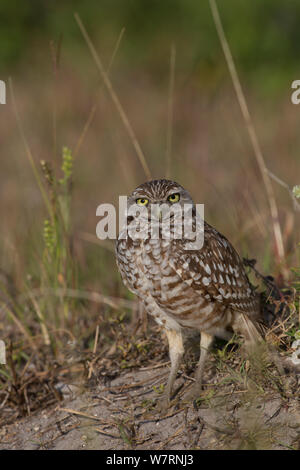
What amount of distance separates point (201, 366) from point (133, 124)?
6928mm

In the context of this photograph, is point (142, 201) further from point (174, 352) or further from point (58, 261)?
point (58, 261)

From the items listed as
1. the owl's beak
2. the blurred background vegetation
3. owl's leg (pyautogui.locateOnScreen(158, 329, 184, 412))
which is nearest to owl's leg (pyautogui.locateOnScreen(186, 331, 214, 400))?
owl's leg (pyautogui.locateOnScreen(158, 329, 184, 412))

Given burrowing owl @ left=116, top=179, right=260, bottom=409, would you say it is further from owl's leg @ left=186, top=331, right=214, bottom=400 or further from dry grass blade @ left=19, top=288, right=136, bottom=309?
dry grass blade @ left=19, top=288, right=136, bottom=309

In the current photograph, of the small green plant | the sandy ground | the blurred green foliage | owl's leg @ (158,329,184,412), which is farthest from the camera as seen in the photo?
the blurred green foliage

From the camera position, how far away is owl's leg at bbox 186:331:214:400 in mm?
3248

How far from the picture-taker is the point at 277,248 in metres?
4.25

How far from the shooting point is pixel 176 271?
3.19 metres

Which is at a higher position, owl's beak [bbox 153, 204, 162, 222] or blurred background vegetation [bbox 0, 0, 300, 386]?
blurred background vegetation [bbox 0, 0, 300, 386]

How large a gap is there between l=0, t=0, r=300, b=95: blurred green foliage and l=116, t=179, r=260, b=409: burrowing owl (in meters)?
5.42

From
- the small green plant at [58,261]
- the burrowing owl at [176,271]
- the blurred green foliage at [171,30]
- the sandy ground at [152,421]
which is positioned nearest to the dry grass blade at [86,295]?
the small green plant at [58,261]

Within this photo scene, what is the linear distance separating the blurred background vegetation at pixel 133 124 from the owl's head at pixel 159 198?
846mm

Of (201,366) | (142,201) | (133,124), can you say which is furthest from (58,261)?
(133,124)
